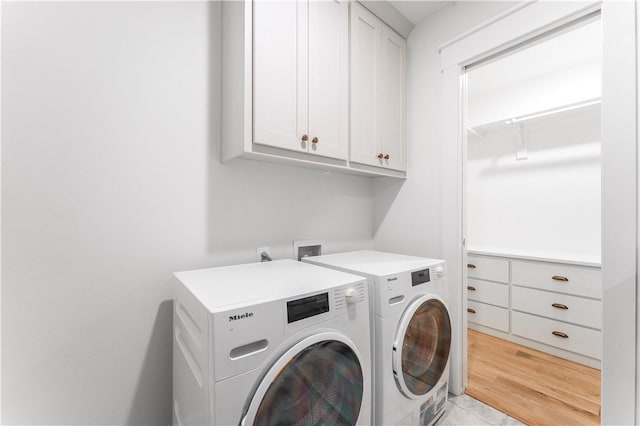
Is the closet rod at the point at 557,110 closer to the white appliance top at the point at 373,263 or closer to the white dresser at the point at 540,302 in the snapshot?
the white dresser at the point at 540,302

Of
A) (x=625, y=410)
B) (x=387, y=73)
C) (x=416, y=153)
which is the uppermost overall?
(x=387, y=73)

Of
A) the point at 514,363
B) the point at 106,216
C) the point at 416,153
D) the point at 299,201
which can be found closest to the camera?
the point at 106,216

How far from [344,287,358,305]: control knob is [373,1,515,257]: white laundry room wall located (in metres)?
1.07

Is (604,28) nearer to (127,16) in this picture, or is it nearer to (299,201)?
(299,201)

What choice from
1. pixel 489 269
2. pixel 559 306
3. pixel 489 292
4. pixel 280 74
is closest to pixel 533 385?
pixel 559 306

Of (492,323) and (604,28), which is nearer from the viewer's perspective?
(604,28)

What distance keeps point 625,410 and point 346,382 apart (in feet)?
4.04

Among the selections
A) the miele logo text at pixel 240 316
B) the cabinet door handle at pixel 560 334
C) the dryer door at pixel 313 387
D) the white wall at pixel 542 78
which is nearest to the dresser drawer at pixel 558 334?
the cabinet door handle at pixel 560 334

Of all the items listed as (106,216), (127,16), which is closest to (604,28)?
(127,16)

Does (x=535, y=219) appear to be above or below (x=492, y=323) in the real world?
above

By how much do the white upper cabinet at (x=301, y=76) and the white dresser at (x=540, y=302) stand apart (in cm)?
202

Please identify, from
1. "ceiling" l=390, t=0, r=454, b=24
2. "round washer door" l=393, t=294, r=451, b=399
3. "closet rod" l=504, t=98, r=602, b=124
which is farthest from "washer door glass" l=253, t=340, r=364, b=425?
"closet rod" l=504, t=98, r=602, b=124

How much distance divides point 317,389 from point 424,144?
1665 mm

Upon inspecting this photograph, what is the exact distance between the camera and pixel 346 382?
0.97 meters
